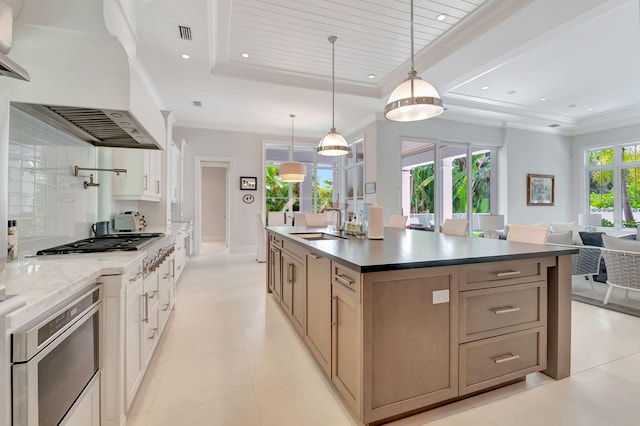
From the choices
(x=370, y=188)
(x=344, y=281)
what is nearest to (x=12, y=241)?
(x=344, y=281)

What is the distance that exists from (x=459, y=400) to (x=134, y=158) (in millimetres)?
3749

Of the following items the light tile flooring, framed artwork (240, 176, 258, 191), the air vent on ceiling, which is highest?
the air vent on ceiling

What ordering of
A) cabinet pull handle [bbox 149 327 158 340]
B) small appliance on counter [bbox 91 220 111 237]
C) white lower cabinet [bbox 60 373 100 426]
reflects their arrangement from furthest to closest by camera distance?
small appliance on counter [bbox 91 220 111 237], cabinet pull handle [bbox 149 327 158 340], white lower cabinet [bbox 60 373 100 426]

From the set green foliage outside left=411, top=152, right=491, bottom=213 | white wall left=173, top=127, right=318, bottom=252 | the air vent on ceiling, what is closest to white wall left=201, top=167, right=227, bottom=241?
white wall left=173, top=127, right=318, bottom=252

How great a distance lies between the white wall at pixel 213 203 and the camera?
9781 mm

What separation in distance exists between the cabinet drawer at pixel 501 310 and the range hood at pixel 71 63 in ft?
7.33

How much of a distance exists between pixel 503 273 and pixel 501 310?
0.72 feet

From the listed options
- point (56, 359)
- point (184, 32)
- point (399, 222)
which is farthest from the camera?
point (399, 222)

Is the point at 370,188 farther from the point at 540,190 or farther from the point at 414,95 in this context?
the point at 540,190

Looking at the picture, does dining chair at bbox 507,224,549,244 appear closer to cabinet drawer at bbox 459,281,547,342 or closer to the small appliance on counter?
cabinet drawer at bbox 459,281,547,342

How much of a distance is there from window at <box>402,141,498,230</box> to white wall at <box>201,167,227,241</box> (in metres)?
6.23

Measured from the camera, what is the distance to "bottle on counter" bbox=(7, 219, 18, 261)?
4.91 ft

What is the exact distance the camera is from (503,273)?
172cm

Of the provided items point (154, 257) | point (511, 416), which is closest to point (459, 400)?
point (511, 416)
